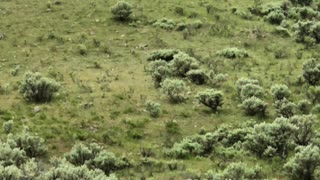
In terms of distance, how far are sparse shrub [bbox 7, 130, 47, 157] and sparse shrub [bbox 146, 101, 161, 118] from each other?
547 cm

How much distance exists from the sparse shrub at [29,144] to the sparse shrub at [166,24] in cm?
1868

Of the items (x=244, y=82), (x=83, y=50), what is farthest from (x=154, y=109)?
(x=83, y=50)

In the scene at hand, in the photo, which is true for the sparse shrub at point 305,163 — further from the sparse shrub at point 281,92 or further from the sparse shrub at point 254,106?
the sparse shrub at point 281,92

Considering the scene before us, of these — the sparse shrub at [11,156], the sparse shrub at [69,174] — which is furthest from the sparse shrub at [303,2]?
the sparse shrub at [69,174]

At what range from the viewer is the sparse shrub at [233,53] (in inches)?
1291

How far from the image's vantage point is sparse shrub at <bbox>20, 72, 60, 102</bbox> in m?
25.0

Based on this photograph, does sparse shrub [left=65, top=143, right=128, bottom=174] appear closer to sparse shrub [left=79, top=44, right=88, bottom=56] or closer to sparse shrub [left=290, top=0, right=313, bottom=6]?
sparse shrub [left=79, top=44, right=88, bottom=56]

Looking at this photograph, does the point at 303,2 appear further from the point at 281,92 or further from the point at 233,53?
the point at 281,92

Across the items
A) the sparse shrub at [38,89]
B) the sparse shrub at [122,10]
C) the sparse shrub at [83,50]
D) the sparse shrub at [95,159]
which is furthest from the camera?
the sparse shrub at [122,10]

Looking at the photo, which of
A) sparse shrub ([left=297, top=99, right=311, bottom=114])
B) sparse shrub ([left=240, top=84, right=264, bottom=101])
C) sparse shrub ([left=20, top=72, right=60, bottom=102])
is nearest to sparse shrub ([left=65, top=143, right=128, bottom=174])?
sparse shrub ([left=20, top=72, right=60, bottom=102])

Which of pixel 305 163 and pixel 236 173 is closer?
pixel 236 173

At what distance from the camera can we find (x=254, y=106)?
79.2 ft

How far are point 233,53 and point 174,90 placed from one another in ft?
27.3

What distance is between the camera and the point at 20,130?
21.9 m
